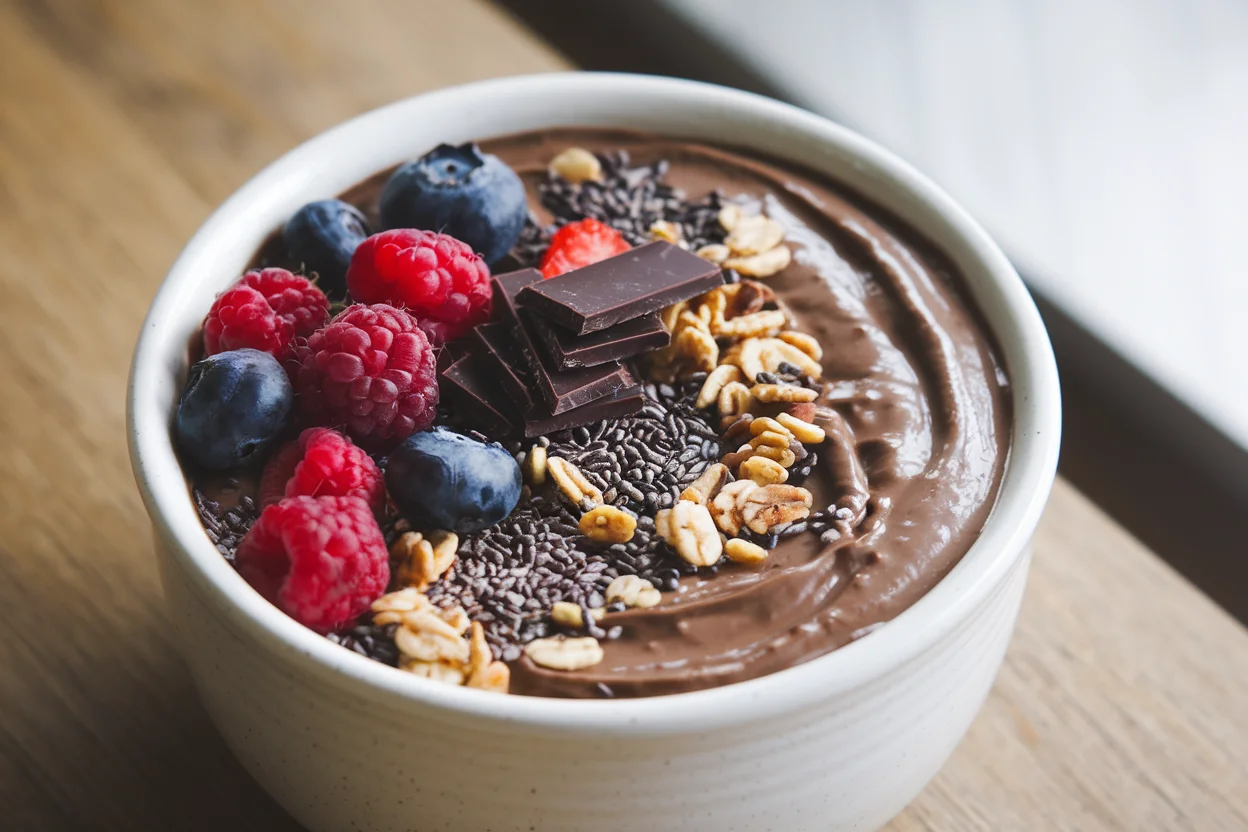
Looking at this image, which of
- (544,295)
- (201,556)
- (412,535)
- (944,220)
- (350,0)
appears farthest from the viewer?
(350,0)

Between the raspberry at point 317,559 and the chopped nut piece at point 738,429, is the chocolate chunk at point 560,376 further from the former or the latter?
the raspberry at point 317,559

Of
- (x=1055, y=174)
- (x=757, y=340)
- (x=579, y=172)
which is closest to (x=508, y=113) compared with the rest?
(x=579, y=172)

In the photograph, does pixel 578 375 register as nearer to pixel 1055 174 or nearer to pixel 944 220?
pixel 944 220

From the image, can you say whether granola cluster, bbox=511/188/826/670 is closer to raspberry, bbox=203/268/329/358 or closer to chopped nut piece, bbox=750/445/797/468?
chopped nut piece, bbox=750/445/797/468

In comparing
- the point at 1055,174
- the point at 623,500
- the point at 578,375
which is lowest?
the point at 1055,174

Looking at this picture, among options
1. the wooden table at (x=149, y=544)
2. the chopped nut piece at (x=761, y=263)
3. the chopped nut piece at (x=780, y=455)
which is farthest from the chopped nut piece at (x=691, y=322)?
the wooden table at (x=149, y=544)

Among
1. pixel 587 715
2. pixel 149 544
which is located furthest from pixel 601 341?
pixel 149 544

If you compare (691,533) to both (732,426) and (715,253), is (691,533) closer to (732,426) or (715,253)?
(732,426)
